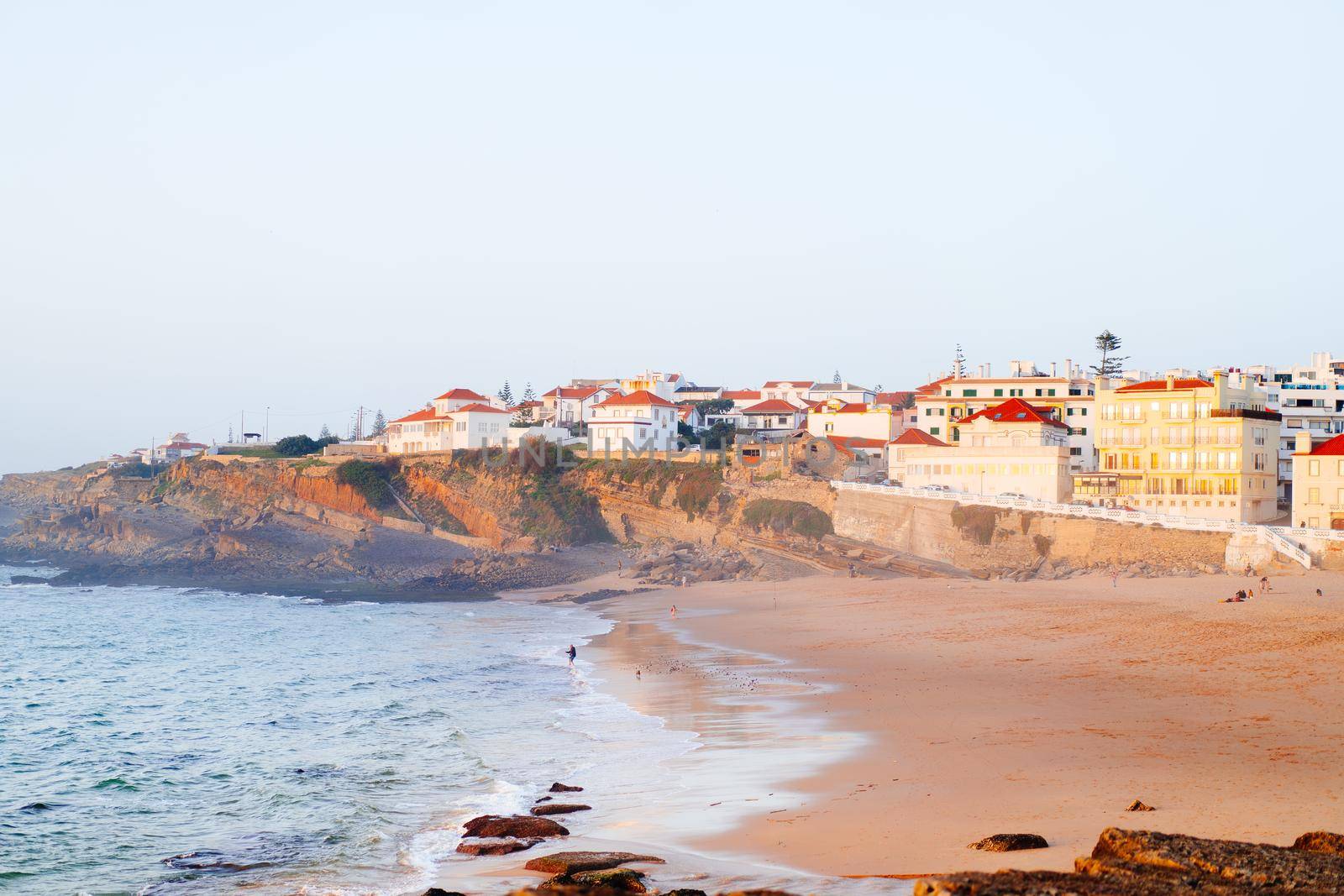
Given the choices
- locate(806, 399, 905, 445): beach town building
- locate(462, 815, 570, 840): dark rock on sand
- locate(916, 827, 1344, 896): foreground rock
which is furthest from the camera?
locate(806, 399, 905, 445): beach town building

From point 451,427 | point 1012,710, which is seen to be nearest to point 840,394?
point 451,427

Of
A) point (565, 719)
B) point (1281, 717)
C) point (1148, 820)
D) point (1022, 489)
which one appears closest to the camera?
point (1148, 820)

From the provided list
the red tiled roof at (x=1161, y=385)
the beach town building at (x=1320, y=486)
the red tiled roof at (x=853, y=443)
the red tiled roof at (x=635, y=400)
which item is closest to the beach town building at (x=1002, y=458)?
the red tiled roof at (x=1161, y=385)

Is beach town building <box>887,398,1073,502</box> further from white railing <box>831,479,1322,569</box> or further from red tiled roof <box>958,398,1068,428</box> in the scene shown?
white railing <box>831,479,1322,569</box>

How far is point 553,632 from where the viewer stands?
38.5 meters

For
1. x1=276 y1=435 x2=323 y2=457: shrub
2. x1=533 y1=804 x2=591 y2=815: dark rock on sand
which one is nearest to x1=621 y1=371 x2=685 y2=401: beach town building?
x1=276 y1=435 x2=323 y2=457: shrub

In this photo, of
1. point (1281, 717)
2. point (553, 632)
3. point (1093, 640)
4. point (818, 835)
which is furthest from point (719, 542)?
point (818, 835)

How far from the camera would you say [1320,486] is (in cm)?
4141

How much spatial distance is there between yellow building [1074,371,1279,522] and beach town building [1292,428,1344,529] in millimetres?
4502

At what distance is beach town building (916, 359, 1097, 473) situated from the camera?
57.8 m

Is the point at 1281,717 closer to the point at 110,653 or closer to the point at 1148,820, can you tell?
the point at 1148,820

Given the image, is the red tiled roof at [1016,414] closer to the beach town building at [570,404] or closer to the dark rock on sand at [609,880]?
the beach town building at [570,404]

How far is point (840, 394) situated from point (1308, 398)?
35413 mm

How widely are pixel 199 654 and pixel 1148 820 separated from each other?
107 ft
